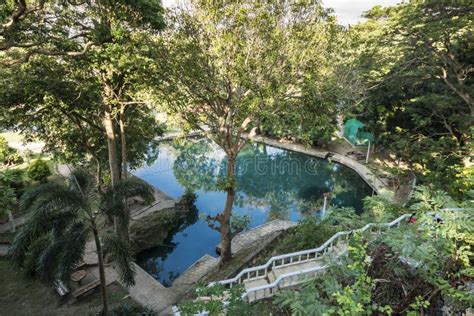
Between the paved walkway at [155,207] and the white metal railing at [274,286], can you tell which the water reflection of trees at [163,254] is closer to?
the paved walkway at [155,207]

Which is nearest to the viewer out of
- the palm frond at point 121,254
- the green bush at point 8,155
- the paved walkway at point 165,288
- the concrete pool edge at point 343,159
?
the palm frond at point 121,254

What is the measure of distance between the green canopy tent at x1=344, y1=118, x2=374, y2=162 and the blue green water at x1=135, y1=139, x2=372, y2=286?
261 centimetres

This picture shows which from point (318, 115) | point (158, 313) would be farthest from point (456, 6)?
point (158, 313)

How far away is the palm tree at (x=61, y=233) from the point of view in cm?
637

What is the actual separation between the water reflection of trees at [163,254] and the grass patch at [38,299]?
9.11 ft

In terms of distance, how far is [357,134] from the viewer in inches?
877

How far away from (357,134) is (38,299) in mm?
20735

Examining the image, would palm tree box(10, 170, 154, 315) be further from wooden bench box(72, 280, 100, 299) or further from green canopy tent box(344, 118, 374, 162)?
green canopy tent box(344, 118, 374, 162)

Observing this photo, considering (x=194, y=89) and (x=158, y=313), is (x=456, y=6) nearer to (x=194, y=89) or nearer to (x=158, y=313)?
(x=194, y=89)

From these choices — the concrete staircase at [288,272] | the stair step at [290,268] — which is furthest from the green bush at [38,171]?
the stair step at [290,268]

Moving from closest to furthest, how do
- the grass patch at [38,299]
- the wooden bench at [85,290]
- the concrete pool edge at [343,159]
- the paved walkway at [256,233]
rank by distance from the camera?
the grass patch at [38,299] → the wooden bench at [85,290] → the paved walkway at [256,233] → the concrete pool edge at [343,159]

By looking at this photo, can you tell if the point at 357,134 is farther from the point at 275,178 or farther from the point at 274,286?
the point at 274,286

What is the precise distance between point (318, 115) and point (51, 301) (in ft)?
30.7

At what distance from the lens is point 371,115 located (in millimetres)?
20406
